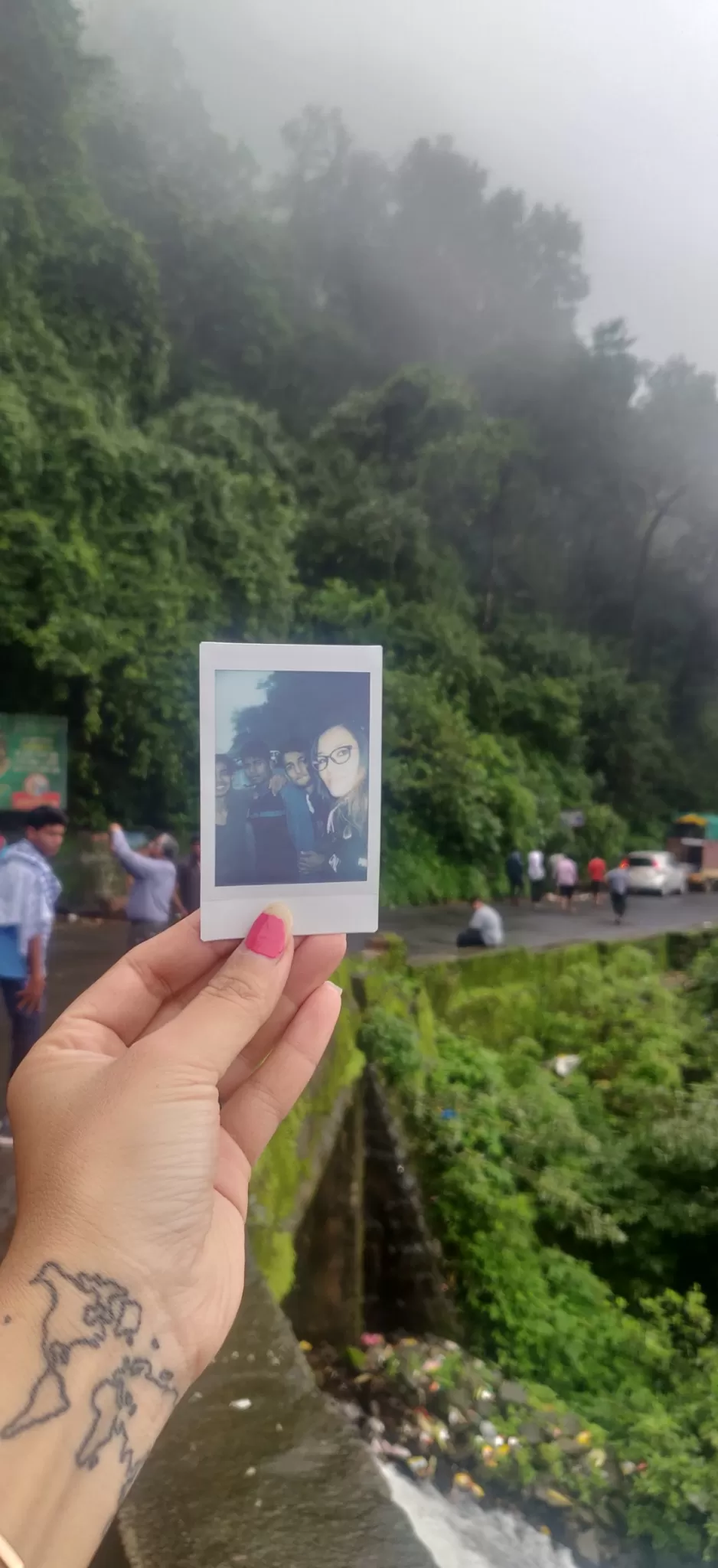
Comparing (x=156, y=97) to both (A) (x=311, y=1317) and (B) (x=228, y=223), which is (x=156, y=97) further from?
(A) (x=311, y=1317)

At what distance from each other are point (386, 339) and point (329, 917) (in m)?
3.87

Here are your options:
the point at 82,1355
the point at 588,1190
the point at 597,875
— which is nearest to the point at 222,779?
the point at 82,1355

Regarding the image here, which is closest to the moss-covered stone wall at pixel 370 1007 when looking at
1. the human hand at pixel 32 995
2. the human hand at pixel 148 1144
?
the human hand at pixel 32 995

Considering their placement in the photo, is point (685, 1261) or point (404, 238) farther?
point (404, 238)

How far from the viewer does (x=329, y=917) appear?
97cm

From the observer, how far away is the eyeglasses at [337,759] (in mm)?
1001

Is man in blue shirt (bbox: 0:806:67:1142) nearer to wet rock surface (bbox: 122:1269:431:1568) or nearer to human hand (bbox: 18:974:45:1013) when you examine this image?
human hand (bbox: 18:974:45:1013)

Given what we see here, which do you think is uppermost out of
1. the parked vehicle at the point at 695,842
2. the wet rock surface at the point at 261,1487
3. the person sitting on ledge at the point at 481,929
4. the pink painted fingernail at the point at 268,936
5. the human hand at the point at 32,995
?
the pink painted fingernail at the point at 268,936

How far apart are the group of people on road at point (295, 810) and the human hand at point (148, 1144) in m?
0.08

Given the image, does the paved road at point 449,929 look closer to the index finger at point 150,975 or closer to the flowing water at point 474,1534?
the flowing water at point 474,1534

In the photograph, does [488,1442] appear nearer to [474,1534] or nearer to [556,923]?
[474,1534]

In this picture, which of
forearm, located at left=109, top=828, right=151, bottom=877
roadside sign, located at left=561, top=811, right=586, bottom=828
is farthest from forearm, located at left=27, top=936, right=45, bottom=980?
roadside sign, located at left=561, top=811, right=586, bottom=828

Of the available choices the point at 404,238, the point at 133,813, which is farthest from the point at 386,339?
the point at 133,813

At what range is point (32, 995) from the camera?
2365mm
